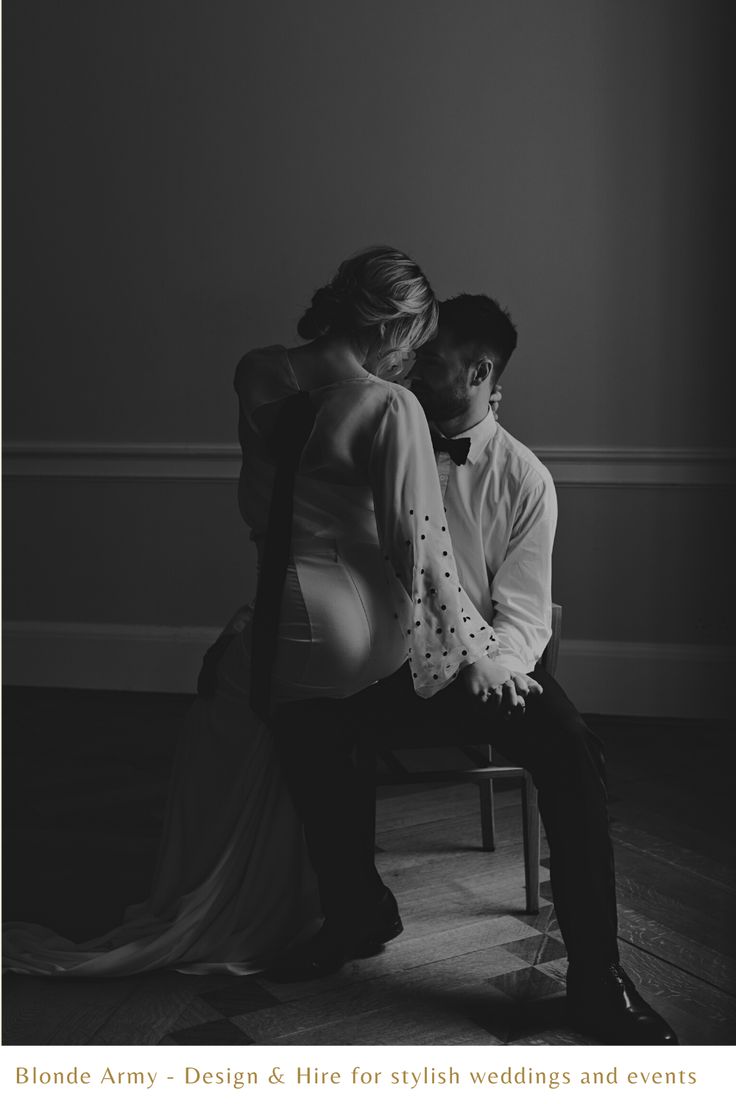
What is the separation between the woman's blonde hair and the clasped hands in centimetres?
54

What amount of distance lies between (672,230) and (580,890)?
251 centimetres

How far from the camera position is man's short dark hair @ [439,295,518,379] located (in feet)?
7.41

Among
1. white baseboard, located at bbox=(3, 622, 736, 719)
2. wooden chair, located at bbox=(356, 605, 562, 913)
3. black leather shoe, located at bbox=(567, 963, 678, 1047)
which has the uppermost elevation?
wooden chair, located at bbox=(356, 605, 562, 913)

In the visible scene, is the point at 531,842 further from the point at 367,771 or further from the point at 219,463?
the point at 219,463

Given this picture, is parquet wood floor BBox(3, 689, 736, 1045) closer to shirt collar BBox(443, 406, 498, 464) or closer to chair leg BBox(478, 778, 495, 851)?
chair leg BBox(478, 778, 495, 851)

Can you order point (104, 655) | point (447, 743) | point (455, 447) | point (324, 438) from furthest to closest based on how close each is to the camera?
point (104, 655), point (455, 447), point (447, 743), point (324, 438)

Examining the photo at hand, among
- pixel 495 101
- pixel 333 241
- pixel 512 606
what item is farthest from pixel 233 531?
pixel 512 606

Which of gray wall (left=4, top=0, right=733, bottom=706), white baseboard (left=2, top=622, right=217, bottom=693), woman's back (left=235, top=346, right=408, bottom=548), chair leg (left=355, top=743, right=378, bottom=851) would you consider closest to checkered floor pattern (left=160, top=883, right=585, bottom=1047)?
chair leg (left=355, top=743, right=378, bottom=851)

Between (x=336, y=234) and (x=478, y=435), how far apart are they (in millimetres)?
1817

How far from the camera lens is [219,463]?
3971 millimetres

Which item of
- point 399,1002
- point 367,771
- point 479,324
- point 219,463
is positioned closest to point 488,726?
point 367,771

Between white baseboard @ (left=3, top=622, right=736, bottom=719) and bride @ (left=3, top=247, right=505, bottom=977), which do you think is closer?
bride @ (left=3, top=247, right=505, bottom=977)

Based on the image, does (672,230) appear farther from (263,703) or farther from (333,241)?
(263,703)

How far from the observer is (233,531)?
399 centimetres
